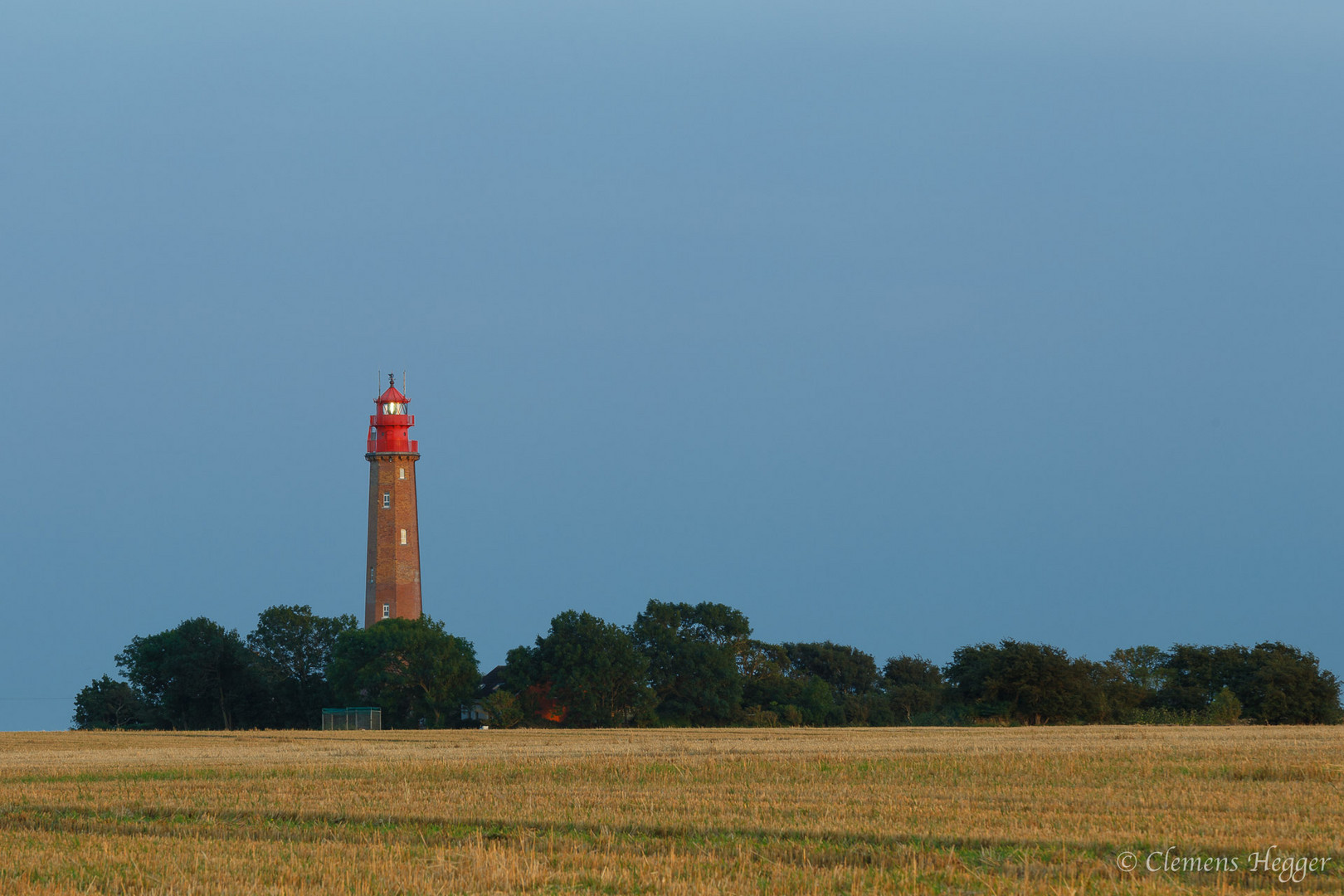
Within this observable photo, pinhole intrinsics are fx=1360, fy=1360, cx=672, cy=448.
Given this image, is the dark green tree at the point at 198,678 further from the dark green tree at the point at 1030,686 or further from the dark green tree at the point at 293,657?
the dark green tree at the point at 1030,686

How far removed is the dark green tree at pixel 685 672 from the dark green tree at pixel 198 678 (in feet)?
69.6

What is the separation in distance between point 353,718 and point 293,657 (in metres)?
11.1

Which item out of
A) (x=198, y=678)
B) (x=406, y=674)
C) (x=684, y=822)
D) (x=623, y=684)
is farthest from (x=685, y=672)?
(x=684, y=822)

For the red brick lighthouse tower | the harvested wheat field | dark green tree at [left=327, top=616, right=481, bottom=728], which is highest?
the red brick lighthouse tower

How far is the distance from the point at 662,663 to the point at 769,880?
181ft

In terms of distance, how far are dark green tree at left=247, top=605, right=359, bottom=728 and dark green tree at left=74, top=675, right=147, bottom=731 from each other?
7267 mm

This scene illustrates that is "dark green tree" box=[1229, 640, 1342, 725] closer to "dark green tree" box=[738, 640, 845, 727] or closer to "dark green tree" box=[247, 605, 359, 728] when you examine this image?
"dark green tree" box=[738, 640, 845, 727]

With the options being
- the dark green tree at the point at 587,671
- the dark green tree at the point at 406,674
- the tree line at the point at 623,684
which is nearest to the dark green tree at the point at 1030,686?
the tree line at the point at 623,684

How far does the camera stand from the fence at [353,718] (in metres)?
63.4

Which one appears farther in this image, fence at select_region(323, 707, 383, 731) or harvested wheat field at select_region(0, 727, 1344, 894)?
fence at select_region(323, 707, 383, 731)

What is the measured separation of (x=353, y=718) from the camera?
6369 centimetres

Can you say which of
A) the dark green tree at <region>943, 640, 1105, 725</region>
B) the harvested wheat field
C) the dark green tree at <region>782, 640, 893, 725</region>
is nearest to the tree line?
the dark green tree at <region>943, 640, 1105, 725</region>

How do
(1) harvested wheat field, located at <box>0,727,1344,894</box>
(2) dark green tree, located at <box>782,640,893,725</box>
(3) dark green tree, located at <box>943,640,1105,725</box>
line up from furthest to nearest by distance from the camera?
1. (2) dark green tree, located at <box>782,640,893,725</box>
2. (3) dark green tree, located at <box>943,640,1105,725</box>
3. (1) harvested wheat field, located at <box>0,727,1344,894</box>

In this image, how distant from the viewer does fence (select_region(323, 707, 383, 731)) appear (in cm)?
6341
